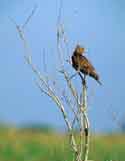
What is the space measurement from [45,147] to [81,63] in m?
9.43

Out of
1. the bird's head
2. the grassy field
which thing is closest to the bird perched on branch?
the bird's head

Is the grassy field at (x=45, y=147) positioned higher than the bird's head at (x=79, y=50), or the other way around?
the grassy field at (x=45, y=147)

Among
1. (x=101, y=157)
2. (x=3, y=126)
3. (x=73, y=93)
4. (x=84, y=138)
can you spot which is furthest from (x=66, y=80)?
(x=3, y=126)

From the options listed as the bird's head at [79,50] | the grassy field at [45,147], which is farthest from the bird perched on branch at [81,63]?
the grassy field at [45,147]

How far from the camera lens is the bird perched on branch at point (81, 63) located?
6988 millimetres

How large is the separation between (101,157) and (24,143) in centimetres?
252

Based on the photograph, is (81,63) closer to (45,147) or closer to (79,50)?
(79,50)

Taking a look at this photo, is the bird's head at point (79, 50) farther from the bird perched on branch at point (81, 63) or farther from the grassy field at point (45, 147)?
the grassy field at point (45, 147)

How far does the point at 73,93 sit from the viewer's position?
21.9ft

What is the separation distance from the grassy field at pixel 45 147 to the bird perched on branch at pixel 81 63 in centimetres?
653

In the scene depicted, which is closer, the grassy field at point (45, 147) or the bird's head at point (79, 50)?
the bird's head at point (79, 50)

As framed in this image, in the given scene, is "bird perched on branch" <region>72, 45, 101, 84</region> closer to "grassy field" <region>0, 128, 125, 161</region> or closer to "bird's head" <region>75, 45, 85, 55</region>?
"bird's head" <region>75, 45, 85, 55</region>

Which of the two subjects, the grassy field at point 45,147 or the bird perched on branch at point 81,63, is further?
the grassy field at point 45,147

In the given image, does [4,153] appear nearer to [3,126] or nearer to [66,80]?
[3,126]
